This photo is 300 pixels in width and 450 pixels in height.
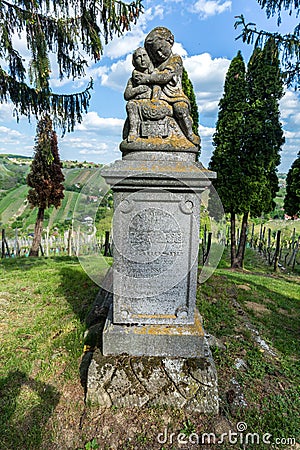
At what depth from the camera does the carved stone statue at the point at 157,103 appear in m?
2.68

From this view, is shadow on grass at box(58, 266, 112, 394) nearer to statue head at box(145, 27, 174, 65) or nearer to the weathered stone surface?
the weathered stone surface

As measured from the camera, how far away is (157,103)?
2.70m

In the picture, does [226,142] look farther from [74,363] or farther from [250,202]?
[74,363]

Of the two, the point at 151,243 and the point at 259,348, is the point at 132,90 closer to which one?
the point at 151,243

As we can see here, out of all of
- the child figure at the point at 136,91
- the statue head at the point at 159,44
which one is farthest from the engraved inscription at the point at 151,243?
the statue head at the point at 159,44

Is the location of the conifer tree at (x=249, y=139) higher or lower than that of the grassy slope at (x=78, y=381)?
higher

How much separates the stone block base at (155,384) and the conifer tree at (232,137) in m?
6.71

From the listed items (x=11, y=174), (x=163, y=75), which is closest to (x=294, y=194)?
(x=163, y=75)

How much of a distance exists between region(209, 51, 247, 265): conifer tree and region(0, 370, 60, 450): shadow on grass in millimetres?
7275

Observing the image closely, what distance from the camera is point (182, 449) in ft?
7.02

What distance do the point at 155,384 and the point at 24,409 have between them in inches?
45.4

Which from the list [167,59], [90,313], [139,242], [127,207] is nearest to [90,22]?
[167,59]

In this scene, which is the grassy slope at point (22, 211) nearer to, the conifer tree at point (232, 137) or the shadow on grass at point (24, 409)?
the conifer tree at point (232, 137)

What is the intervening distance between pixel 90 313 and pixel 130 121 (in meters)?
2.58
